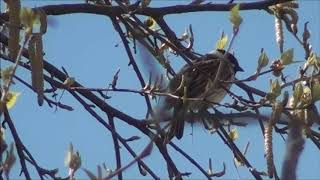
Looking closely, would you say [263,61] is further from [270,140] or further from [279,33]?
[270,140]

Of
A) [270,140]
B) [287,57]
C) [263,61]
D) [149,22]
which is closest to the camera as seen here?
[270,140]

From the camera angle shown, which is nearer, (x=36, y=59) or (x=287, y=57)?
(x=36, y=59)

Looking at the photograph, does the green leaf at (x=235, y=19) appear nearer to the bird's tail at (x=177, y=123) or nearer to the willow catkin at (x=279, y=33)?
the bird's tail at (x=177, y=123)

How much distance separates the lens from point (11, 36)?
2.10m

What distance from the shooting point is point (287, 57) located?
2559mm

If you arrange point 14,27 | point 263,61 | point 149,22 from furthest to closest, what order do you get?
point 149,22 → point 263,61 → point 14,27

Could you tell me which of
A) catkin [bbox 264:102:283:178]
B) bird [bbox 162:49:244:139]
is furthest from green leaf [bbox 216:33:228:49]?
catkin [bbox 264:102:283:178]

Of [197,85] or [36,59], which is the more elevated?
[36,59]

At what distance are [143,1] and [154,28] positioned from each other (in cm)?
51

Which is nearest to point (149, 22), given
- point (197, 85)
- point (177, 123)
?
point (197, 85)

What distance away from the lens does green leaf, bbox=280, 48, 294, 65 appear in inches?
100

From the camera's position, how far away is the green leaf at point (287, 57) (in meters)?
2.54

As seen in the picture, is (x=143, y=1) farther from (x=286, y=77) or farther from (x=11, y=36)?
(x=11, y=36)

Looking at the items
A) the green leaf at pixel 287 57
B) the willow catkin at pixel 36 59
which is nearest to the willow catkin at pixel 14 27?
the willow catkin at pixel 36 59
